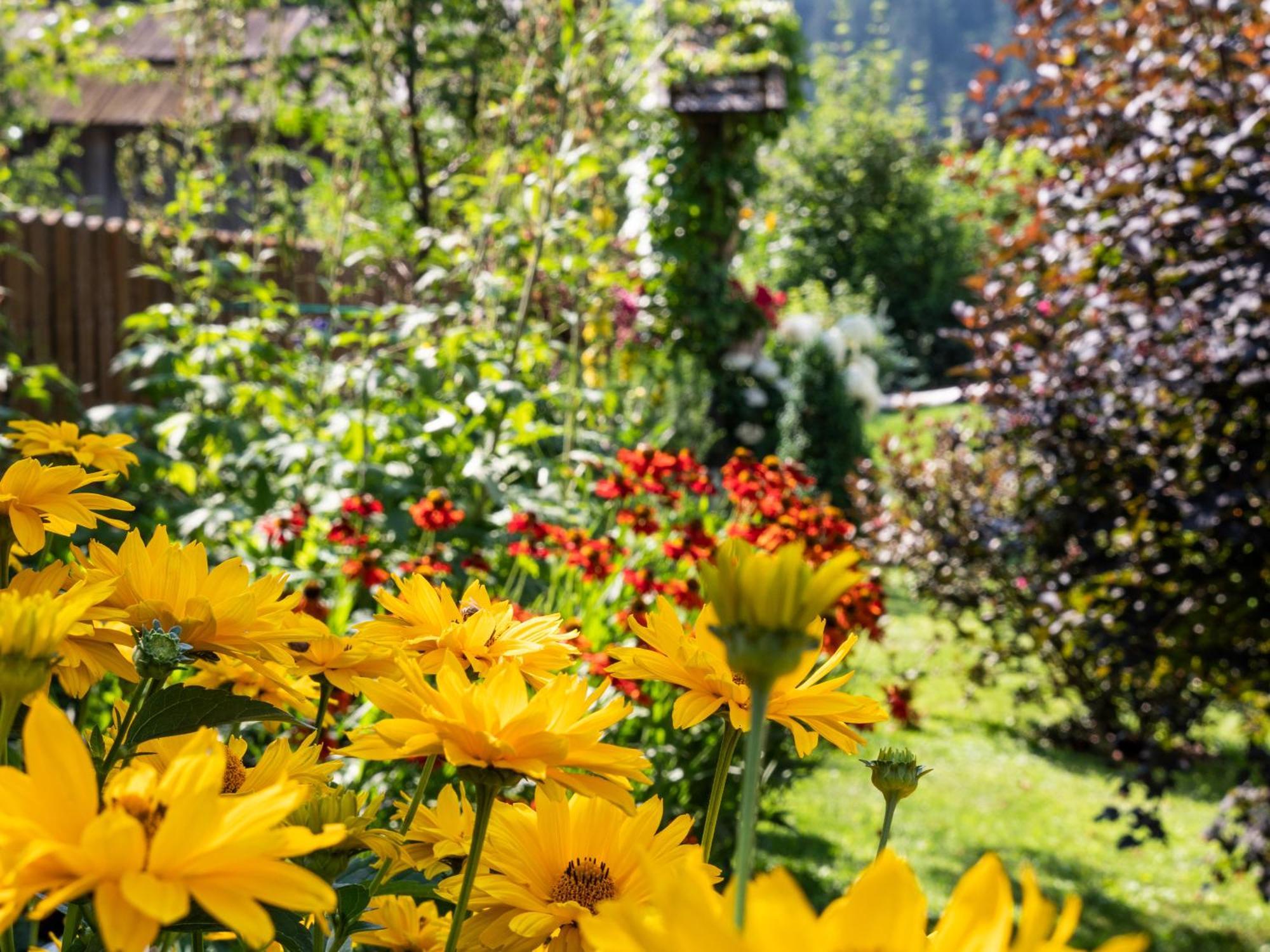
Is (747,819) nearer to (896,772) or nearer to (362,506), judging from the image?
(896,772)

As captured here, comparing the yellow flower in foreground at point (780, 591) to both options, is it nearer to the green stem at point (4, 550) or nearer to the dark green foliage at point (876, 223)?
the green stem at point (4, 550)

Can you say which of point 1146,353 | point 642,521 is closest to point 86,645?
point 642,521

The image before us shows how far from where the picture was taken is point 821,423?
7637mm

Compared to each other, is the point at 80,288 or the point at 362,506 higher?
the point at 80,288

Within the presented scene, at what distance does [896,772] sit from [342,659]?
332 mm

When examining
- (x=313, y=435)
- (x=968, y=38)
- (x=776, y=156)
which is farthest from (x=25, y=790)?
(x=968, y=38)

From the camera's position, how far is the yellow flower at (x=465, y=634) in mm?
621

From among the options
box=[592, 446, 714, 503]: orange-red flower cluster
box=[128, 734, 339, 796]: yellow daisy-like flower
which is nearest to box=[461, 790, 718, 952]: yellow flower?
box=[128, 734, 339, 796]: yellow daisy-like flower

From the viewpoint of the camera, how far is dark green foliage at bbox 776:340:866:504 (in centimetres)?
756

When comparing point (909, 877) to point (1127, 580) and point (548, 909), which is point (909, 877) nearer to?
point (548, 909)

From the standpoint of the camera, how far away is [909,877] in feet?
1.21

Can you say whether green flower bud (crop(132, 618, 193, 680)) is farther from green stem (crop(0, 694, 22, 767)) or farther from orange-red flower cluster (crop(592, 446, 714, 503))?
orange-red flower cluster (crop(592, 446, 714, 503))

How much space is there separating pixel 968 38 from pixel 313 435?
157 feet

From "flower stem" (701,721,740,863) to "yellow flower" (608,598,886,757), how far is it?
2cm
